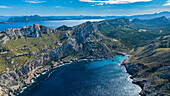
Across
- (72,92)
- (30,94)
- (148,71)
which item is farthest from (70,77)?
(148,71)

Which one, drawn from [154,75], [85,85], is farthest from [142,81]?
[85,85]

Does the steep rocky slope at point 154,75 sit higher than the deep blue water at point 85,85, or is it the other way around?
the steep rocky slope at point 154,75

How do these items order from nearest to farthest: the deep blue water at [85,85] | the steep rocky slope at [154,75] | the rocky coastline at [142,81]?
the steep rocky slope at [154,75]
the rocky coastline at [142,81]
the deep blue water at [85,85]

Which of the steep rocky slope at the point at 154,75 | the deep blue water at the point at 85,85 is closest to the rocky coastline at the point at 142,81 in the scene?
the steep rocky slope at the point at 154,75

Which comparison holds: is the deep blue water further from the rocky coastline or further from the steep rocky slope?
the steep rocky slope

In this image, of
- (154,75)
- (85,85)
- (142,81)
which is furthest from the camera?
(85,85)

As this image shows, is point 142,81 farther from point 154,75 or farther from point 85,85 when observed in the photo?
point 85,85

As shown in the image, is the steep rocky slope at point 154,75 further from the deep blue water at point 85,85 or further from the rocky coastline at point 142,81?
the deep blue water at point 85,85

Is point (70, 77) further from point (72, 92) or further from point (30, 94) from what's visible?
point (30, 94)

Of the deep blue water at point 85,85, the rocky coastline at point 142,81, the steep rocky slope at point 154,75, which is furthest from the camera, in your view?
the deep blue water at point 85,85

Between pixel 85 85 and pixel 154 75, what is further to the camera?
pixel 85 85

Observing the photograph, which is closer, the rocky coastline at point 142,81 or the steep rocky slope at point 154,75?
the steep rocky slope at point 154,75
